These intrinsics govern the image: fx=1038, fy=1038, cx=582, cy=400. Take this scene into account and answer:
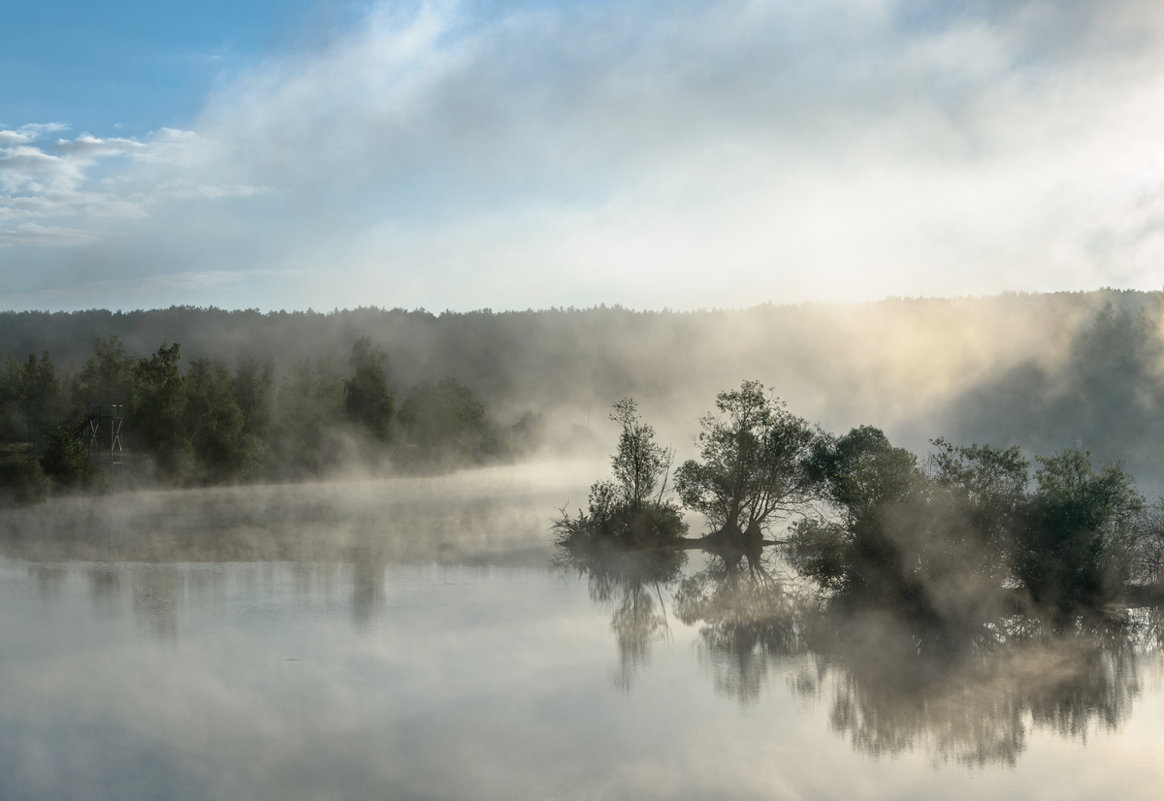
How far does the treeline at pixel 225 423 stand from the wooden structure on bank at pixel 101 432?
12.4 inches

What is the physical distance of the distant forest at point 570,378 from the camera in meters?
59.8

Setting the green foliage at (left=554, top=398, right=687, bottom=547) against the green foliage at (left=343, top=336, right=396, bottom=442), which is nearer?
the green foliage at (left=554, top=398, right=687, bottom=547)

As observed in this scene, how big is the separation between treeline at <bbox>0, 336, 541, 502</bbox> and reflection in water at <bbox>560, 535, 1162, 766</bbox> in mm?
33436

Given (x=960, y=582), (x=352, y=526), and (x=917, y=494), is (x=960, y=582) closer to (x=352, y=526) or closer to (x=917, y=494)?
(x=917, y=494)

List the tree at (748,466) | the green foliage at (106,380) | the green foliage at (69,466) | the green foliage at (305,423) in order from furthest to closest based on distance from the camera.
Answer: the green foliage at (305,423), the green foliage at (106,380), the green foliage at (69,466), the tree at (748,466)

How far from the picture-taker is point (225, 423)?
2170 inches

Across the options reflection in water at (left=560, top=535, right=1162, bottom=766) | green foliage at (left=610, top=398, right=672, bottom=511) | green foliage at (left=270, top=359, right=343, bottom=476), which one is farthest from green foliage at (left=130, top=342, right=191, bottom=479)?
reflection in water at (left=560, top=535, right=1162, bottom=766)

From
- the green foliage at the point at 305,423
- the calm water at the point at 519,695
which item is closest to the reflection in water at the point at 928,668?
the calm water at the point at 519,695

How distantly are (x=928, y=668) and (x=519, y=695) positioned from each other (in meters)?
6.89

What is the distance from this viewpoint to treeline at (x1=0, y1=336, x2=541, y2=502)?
5084cm

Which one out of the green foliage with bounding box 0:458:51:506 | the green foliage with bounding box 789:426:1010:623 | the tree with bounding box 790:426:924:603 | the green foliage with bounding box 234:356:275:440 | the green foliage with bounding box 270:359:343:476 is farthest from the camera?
the green foliage with bounding box 270:359:343:476

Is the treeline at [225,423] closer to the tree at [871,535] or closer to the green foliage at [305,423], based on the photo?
the green foliage at [305,423]

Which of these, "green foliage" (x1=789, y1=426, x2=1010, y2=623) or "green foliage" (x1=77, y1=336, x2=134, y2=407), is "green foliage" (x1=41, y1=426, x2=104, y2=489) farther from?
"green foliage" (x1=789, y1=426, x2=1010, y2=623)

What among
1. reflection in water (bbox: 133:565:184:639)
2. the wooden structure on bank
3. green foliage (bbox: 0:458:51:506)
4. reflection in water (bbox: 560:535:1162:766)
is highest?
the wooden structure on bank
